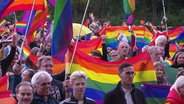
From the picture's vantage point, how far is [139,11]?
46.8m

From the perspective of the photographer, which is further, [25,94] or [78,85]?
[78,85]

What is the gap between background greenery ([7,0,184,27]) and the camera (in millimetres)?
43250

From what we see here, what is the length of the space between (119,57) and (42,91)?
3.11 m

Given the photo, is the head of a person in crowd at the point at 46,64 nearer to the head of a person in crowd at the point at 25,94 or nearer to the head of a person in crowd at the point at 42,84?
the head of a person in crowd at the point at 42,84

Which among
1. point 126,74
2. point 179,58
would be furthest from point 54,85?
point 179,58

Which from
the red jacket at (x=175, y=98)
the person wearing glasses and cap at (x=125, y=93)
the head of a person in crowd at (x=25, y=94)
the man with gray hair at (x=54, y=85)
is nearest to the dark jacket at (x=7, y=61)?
the man with gray hair at (x=54, y=85)

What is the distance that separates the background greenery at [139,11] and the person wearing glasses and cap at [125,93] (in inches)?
1325

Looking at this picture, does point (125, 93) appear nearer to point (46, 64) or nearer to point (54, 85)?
point (54, 85)

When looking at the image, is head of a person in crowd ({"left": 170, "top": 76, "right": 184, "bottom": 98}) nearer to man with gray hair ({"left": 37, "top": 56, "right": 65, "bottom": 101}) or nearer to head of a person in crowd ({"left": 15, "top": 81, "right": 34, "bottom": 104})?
man with gray hair ({"left": 37, "top": 56, "right": 65, "bottom": 101})

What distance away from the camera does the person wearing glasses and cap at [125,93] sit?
7.85 metres

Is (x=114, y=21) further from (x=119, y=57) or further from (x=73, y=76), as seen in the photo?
(x=73, y=76)

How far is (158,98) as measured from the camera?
8891 mm

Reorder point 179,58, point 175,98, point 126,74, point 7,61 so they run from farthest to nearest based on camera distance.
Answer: point 179,58, point 7,61, point 126,74, point 175,98

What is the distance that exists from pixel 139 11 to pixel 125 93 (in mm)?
39208
